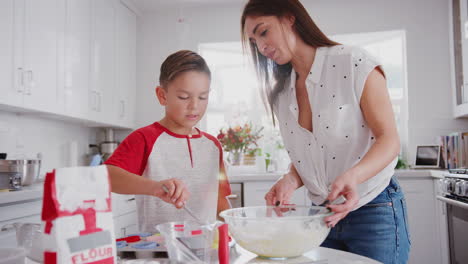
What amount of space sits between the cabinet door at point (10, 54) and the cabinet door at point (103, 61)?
884 mm

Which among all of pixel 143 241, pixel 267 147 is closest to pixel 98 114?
pixel 267 147

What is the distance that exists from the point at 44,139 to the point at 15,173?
92 cm

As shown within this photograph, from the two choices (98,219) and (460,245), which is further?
(460,245)

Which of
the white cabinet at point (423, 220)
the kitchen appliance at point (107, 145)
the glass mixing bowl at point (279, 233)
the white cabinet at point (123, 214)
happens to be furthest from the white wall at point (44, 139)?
the white cabinet at point (423, 220)

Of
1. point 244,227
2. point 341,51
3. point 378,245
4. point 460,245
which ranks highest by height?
point 341,51

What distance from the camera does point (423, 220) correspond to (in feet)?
9.33

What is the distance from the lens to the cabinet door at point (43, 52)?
7.37 ft

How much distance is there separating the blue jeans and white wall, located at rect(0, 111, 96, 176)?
7.58 feet

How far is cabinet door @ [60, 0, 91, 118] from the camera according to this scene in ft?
8.82

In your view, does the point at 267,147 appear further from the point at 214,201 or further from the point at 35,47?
the point at 214,201

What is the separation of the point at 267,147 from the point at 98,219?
10.8ft

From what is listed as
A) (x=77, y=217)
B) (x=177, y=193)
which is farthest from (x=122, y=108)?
(x=77, y=217)

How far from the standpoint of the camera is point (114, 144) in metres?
3.54

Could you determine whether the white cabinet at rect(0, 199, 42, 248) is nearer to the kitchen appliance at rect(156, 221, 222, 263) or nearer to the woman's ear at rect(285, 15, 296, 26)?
the kitchen appliance at rect(156, 221, 222, 263)
